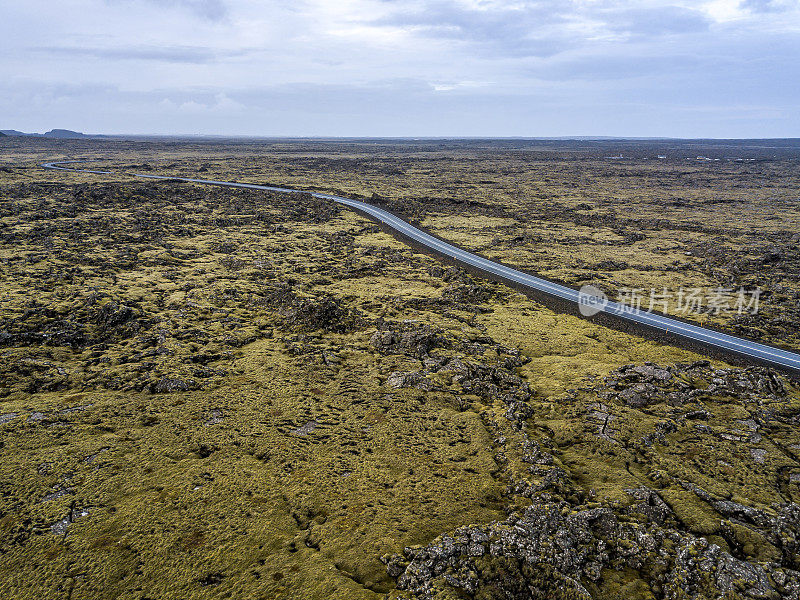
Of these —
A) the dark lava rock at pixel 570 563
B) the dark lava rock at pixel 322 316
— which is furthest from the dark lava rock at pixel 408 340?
the dark lava rock at pixel 570 563

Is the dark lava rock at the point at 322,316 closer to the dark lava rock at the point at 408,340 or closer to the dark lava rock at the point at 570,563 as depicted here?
the dark lava rock at the point at 408,340

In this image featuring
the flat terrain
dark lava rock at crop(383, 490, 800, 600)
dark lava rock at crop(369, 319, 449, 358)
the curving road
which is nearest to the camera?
dark lava rock at crop(383, 490, 800, 600)

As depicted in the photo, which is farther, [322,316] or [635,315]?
[635,315]

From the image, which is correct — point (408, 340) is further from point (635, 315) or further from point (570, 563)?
point (635, 315)

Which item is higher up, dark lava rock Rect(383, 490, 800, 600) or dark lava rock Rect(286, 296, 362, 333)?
dark lava rock Rect(286, 296, 362, 333)

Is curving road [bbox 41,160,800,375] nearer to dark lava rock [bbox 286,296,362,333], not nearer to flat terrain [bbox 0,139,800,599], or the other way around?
flat terrain [bbox 0,139,800,599]

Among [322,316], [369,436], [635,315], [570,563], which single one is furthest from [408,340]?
[635,315]

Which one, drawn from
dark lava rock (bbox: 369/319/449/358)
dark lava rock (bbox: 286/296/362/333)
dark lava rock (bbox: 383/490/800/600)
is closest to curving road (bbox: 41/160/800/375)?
dark lava rock (bbox: 369/319/449/358)

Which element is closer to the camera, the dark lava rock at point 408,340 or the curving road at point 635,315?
the dark lava rock at point 408,340
